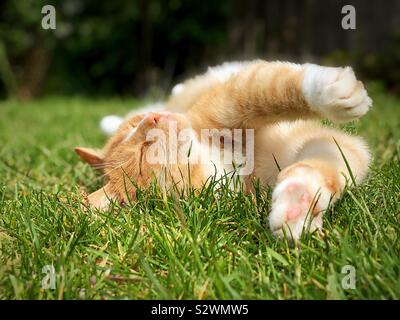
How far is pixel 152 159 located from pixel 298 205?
680 mm

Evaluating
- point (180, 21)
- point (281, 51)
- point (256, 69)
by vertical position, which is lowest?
point (256, 69)

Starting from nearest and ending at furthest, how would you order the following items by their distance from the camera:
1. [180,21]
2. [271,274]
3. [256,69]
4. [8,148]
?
[271,274], [256,69], [8,148], [180,21]

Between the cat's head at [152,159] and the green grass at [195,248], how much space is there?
0.13 metres

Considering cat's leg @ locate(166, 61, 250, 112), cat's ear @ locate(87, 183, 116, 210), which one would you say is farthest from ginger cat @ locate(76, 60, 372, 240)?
cat's leg @ locate(166, 61, 250, 112)

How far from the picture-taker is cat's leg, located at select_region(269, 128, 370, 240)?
50.7 inches

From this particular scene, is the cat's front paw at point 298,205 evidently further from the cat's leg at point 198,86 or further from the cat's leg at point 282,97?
the cat's leg at point 198,86

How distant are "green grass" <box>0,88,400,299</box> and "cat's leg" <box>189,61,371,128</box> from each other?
26 cm

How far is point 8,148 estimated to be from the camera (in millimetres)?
2982

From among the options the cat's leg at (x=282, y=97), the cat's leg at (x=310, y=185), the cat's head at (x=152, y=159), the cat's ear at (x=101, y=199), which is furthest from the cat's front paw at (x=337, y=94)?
the cat's ear at (x=101, y=199)

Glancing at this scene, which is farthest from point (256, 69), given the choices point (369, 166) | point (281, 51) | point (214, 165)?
point (281, 51)

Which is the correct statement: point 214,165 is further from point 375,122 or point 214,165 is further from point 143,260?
point 375,122

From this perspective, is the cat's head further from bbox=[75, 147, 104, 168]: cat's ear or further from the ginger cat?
bbox=[75, 147, 104, 168]: cat's ear

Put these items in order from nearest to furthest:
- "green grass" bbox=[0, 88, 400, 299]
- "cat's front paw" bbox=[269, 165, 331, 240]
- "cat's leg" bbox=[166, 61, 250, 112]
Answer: "green grass" bbox=[0, 88, 400, 299] → "cat's front paw" bbox=[269, 165, 331, 240] → "cat's leg" bbox=[166, 61, 250, 112]
